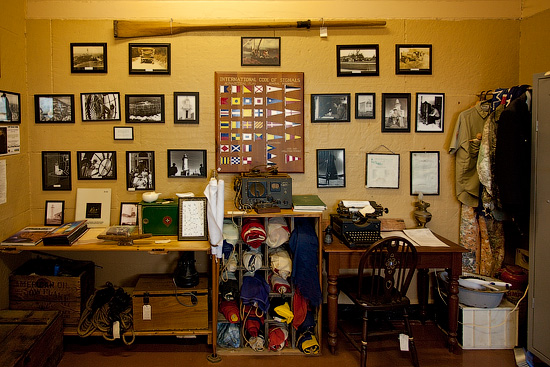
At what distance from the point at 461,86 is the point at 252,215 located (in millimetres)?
2266

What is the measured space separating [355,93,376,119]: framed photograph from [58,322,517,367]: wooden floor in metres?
1.96

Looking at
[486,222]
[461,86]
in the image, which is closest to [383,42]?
[461,86]

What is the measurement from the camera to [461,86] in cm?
384

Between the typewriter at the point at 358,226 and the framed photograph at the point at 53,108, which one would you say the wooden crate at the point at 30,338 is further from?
the typewriter at the point at 358,226

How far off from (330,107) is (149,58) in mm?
1658

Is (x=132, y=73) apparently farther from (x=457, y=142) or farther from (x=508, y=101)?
(x=508, y=101)

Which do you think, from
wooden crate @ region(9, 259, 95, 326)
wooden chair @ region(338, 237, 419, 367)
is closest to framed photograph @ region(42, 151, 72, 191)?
wooden crate @ region(9, 259, 95, 326)

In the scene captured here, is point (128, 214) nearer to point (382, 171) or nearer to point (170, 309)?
point (170, 309)

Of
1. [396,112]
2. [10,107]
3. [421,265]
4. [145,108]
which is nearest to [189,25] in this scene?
[145,108]

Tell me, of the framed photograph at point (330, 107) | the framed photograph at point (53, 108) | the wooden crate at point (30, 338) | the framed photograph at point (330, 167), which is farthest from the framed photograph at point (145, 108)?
the wooden crate at point (30, 338)

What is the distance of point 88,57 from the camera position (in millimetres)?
3699

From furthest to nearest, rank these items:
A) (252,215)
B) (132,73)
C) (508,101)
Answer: (132,73) → (508,101) → (252,215)

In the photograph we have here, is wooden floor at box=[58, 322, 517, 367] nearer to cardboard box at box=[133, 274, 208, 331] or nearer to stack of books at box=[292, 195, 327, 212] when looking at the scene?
cardboard box at box=[133, 274, 208, 331]

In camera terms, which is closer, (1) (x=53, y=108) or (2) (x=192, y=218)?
(2) (x=192, y=218)
